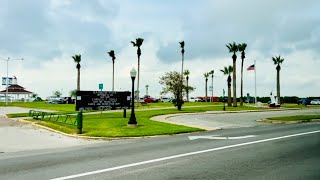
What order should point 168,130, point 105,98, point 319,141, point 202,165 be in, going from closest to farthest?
1. point 202,165
2. point 319,141
3. point 168,130
4. point 105,98

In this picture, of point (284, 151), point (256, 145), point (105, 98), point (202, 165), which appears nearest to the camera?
point (202, 165)

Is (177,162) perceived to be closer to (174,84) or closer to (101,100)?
(101,100)

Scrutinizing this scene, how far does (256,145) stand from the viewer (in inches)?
620

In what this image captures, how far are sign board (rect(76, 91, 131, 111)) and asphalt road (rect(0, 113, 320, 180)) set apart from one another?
1429 cm

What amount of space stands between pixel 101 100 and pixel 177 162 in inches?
766

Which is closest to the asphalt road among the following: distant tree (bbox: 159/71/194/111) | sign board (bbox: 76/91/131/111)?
sign board (bbox: 76/91/131/111)

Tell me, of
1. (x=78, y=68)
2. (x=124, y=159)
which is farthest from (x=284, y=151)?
(x=78, y=68)

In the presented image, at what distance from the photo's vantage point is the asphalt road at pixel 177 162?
9.79 m

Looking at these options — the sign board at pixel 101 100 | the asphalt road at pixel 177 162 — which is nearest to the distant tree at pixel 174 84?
the sign board at pixel 101 100

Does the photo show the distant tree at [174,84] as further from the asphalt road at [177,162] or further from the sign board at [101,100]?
the asphalt road at [177,162]

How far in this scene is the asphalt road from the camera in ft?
32.1

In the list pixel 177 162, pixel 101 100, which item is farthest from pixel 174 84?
pixel 177 162

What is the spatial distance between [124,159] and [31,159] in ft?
10.0

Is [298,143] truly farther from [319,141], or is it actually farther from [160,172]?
[160,172]
